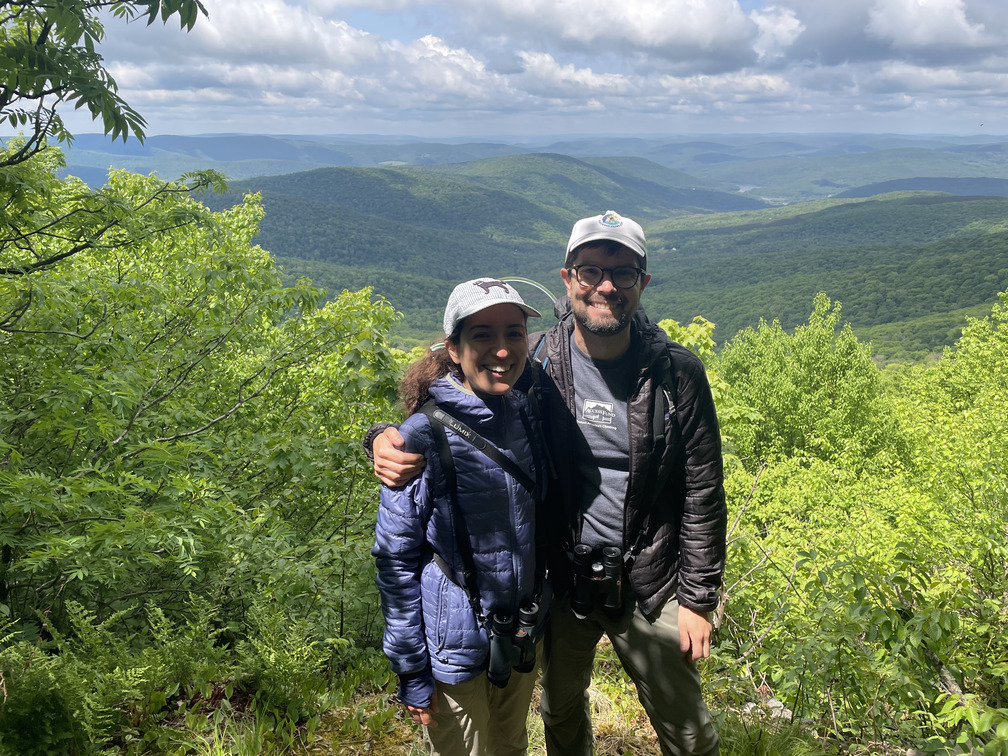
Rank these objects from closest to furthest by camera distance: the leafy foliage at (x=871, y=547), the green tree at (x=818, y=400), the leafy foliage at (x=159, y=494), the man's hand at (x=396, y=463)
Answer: the man's hand at (x=396, y=463)
the leafy foliage at (x=871, y=547)
the leafy foliage at (x=159, y=494)
the green tree at (x=818, y=400)

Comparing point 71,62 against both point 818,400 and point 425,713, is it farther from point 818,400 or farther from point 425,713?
point 818,400

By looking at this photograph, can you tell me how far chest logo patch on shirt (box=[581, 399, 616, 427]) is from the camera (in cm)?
281

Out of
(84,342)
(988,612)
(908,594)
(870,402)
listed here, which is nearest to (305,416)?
(84,342)

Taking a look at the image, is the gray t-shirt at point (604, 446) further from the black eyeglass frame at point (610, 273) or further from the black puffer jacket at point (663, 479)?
the black eyeglass frame at point (610, 273)

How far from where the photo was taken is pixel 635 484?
271 cm

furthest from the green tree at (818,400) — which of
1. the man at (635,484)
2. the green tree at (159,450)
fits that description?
the man at (635,484)

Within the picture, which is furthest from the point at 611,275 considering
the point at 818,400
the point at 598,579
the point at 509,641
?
the point at 818,400

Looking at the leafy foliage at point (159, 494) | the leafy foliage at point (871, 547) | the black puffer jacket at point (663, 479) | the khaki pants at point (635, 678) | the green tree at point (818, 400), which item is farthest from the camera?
the green tree at point (818, 400)

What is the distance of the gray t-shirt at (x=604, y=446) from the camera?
A: 2799 millimetres

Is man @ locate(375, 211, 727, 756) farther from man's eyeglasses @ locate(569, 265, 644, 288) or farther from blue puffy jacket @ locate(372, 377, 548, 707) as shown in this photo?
blue puffy jacket @ locate(372, 377, 548, 707)

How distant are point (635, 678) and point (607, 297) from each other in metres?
1.94

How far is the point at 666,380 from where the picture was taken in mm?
2756

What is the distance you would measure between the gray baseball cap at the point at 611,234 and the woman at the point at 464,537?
505mm

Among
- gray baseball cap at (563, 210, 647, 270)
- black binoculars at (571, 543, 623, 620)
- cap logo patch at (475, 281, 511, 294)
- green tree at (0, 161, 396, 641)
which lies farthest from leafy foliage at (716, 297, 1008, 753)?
green tree at (0, 161, 396, 641)
